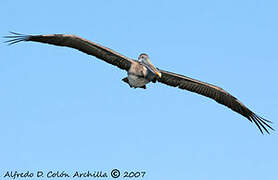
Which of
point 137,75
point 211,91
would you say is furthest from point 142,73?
point 211,91

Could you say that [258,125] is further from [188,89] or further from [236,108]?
[188,89]

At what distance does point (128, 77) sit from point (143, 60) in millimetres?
806

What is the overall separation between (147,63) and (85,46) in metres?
2.24

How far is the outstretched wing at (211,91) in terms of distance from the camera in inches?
746

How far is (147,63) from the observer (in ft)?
58.2

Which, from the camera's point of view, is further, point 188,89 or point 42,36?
point 188,89

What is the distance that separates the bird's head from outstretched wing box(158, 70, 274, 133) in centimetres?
95

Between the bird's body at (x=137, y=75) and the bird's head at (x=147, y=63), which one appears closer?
the bird's head at (x=147, y=63)

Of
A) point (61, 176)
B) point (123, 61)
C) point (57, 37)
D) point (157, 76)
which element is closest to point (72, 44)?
point (57, 37)

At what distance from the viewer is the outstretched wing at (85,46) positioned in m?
17.3

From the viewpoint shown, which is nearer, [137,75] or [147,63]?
[147,63]

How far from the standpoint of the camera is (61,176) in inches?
672

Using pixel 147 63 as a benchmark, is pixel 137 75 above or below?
below

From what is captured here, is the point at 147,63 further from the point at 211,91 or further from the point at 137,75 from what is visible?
the point at 211,91
